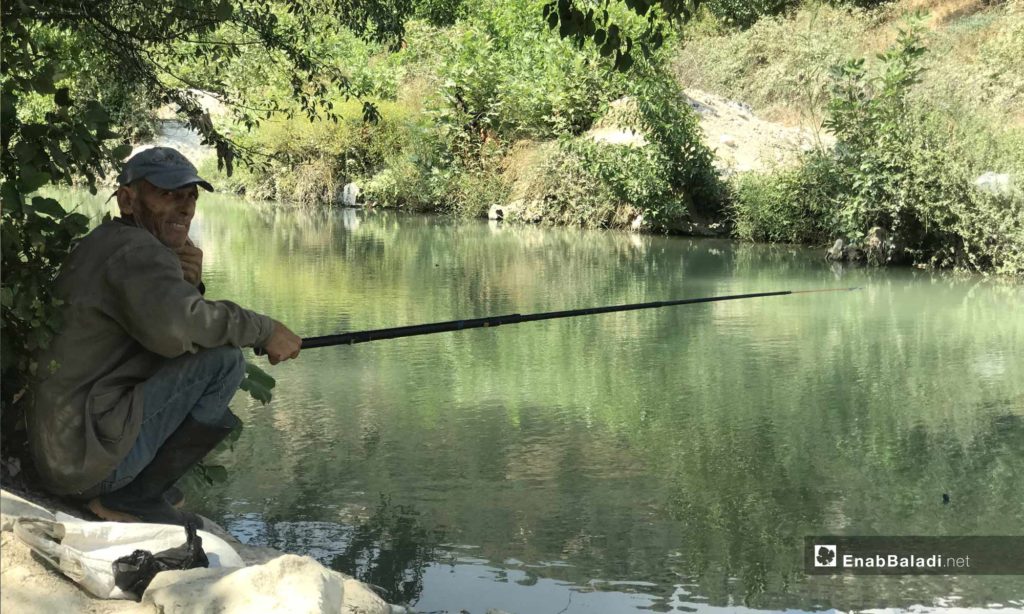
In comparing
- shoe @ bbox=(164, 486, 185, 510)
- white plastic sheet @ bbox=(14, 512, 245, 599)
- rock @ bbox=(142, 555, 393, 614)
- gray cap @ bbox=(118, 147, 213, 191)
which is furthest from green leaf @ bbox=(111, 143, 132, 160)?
rock @ bbox=(142, 555, 393, 614)

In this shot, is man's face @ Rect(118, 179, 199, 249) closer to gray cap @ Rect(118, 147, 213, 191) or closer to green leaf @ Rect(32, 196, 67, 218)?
gray cap @ Rect(118, 147, 213, 191)

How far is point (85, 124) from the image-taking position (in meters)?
3.85

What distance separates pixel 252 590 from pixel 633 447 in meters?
3.46

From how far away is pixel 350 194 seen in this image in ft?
86.1

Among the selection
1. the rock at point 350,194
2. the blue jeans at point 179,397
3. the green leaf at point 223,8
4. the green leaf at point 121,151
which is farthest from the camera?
the rock at point 350,194

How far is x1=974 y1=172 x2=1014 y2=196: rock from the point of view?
44.0 ft

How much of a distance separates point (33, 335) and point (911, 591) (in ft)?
9.73

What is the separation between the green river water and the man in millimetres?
1060

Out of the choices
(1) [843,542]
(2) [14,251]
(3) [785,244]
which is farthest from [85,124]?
(3) [785,244]

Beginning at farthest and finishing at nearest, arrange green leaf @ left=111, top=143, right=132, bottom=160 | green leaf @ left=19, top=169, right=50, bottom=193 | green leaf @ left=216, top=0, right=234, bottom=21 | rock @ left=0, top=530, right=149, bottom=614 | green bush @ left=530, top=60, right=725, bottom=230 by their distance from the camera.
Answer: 1. green bush @ left=530, top=60, right=725, bottom=230
2. green leaf @ left=216, top=0, right=234, bottom=21
3. green leaf @ left=111, top=143, right=132, bottom=160
4. green leaf @ left=19, top=169, right=50, bottom=193
5. rock @ left=0, top=530, right=149, bottom=614


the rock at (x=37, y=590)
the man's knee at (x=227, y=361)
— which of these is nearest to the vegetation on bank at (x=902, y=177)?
the man's knee at (x=227, y=361)

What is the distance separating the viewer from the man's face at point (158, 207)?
3418 millimetres

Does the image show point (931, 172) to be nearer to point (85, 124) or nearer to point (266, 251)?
point (266, 251)

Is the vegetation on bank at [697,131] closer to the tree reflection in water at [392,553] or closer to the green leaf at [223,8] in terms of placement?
the green leaf at [223,8]
